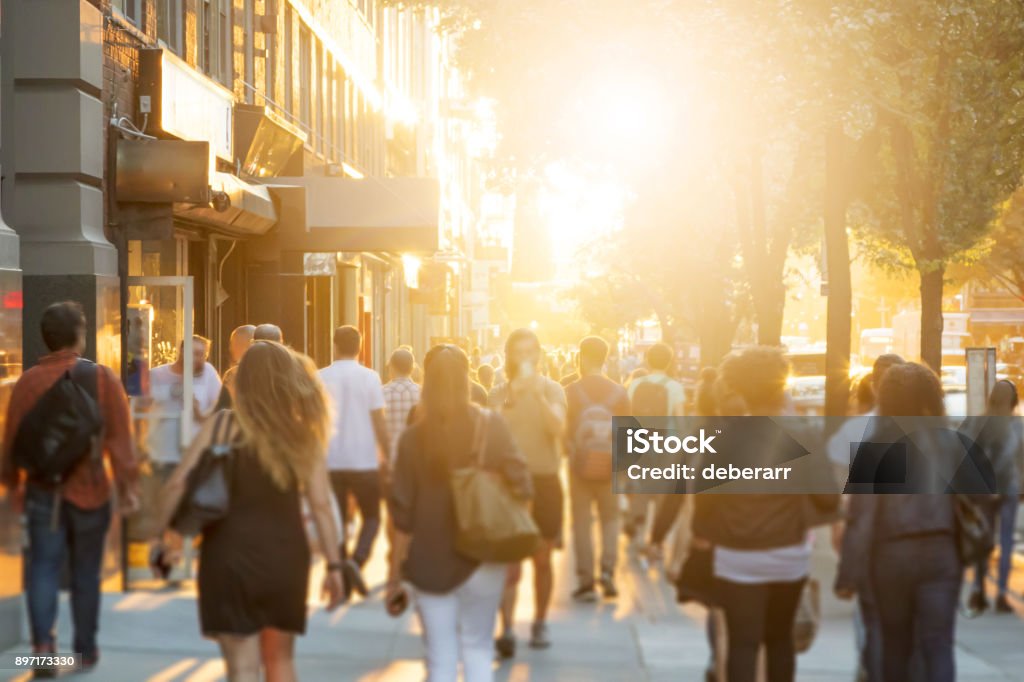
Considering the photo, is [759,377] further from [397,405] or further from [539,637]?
[397,405]

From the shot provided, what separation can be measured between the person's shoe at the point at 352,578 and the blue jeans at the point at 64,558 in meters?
0.99

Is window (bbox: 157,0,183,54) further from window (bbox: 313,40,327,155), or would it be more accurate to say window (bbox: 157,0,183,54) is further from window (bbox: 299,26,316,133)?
window (bbox: 313,40,327,155)

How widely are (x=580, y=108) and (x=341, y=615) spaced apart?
20.3 metres

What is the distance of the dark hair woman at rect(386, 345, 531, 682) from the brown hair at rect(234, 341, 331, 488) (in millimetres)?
→ 348

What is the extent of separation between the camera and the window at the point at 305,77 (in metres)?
28.5

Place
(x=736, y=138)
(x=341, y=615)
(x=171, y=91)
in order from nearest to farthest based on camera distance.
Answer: (x=341, y=615) → (x=171, y=91) → (x=736, y=138)

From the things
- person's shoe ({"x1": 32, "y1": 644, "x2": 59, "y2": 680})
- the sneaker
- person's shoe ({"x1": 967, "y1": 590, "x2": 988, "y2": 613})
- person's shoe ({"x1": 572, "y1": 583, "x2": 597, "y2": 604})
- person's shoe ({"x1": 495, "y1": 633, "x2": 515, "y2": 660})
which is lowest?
person's shoe ({"x1": 32, "y1": 644, "x2": 59, "y2": 680})

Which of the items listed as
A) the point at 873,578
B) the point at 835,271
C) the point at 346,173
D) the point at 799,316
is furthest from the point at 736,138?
Result: the point at 799,316

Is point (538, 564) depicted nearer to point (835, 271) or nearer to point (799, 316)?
point (835, 271)

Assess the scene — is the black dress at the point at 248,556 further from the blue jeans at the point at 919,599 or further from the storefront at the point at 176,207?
the storefront at the point at 176,207

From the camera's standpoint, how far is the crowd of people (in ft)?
19.2

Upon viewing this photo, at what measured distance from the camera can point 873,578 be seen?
6.32 metres
